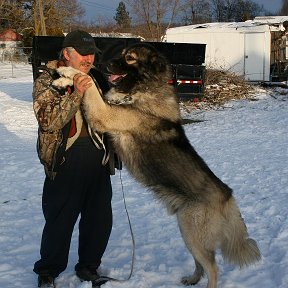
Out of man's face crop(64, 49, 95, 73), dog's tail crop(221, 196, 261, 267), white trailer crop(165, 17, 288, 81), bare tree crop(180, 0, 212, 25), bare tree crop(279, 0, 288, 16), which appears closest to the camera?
man's face crop(64, 49, 95, 73)

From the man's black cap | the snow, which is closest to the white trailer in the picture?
the snow

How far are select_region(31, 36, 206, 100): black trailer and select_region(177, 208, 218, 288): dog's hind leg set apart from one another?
10.9 m

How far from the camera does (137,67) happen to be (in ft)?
12.2

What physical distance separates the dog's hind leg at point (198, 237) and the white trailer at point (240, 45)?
18.3 meters

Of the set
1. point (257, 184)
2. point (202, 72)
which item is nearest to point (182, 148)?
point (257, 184)

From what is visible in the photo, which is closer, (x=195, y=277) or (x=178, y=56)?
(x=195, y=277)

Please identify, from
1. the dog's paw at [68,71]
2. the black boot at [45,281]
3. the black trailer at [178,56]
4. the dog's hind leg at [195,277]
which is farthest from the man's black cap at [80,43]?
the black trailer at [178,56]

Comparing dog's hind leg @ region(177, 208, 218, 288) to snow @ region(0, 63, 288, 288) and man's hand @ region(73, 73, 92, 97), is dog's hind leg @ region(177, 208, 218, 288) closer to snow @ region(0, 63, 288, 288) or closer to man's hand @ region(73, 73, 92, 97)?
snow @ region(0, 63, 288, 288)

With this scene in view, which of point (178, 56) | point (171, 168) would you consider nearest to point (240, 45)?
point (178, 56)

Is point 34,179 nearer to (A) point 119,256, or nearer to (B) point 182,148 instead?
(A) point 119,256

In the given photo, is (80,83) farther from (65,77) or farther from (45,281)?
(45,281)

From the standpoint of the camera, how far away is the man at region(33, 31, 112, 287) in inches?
125

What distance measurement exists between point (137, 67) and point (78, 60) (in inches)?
24.2

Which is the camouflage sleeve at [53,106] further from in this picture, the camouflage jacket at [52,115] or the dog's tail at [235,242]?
the dog's tail at [235,242]
